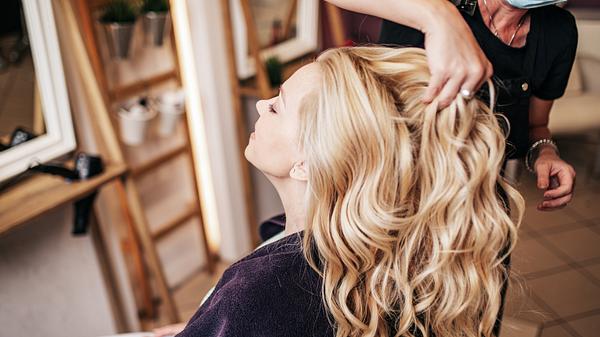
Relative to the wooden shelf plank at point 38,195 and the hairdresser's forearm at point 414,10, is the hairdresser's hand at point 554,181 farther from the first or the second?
the wooden shelf plank at point 38,195

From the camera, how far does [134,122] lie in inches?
87.5

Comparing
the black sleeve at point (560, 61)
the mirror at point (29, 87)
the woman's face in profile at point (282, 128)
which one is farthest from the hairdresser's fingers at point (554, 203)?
the mirror at point (29, 87)

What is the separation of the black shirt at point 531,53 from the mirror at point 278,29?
5.07 feet

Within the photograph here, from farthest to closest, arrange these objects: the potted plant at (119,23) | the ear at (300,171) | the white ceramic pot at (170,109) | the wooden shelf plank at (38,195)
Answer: the white ceramic pot at (170,109) < the potted plant at (119,23) < the wooden shelf plank at (38,195) < the ear at (300,171)

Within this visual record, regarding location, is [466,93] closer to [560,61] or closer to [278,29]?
[560,61]

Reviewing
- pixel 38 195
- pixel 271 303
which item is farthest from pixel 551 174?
pixel 38 195

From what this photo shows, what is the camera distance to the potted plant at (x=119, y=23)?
6.87ft

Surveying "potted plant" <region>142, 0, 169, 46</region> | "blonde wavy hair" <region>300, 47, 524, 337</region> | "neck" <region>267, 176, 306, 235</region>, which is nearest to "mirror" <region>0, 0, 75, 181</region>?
"potted plant" <region>142, 0, 169, 46</region>

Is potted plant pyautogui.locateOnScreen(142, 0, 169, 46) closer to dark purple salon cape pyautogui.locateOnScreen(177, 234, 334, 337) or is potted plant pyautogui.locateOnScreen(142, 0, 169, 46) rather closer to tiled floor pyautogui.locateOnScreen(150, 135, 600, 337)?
dark purple salon cape pyautogui.locateOnScreen(177, 234, 334, 337)

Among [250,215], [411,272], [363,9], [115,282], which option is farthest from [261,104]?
[250,215]

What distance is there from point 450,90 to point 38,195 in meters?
1.40

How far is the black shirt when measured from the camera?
1.20m

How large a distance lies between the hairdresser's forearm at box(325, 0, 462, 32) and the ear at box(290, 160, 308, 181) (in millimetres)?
321

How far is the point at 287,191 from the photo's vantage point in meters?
1.21
